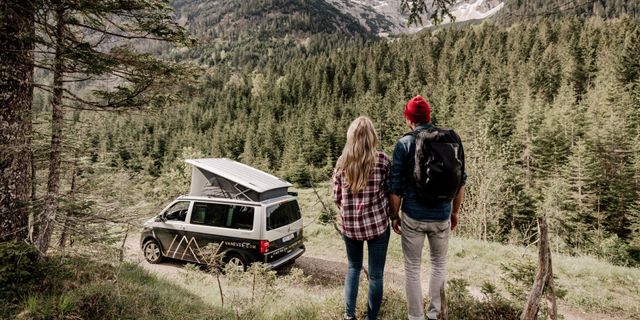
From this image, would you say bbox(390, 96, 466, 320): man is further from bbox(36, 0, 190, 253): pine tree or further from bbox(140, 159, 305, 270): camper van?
bbox(140, 159, 305, 270): camper van

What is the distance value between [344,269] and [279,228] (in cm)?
272

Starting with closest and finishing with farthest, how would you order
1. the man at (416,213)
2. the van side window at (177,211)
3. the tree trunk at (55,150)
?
the man at (416,213) < the tree trunk at (55,150) < the van side window at (177,211)

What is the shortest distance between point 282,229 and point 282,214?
1.28 feet

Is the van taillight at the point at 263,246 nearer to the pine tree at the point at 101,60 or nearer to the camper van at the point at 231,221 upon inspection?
the camper van at the point at 231,221

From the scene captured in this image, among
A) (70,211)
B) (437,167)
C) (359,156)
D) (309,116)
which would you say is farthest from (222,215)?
(309,116)

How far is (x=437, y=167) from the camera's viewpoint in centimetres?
280

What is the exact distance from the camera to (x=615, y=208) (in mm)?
28266

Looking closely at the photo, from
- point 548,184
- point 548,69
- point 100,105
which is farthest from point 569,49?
point 100,105

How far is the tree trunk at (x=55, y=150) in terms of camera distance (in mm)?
4584

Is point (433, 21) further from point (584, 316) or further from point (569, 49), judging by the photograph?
point (569, 49)

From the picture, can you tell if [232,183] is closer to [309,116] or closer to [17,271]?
[17,271]

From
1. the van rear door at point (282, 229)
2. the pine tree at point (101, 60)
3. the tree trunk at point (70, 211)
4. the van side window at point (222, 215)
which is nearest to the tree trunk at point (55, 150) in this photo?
the pine tree at point (101, 60)

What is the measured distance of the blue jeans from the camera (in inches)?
124

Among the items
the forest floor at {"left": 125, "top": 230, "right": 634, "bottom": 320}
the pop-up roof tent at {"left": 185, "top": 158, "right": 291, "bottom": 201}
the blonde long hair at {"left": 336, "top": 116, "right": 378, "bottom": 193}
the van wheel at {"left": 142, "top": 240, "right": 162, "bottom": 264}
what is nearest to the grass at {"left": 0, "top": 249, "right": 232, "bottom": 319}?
the forest floor at {"left": 125, "top": 230, "right": 634, "bottom": 320}
